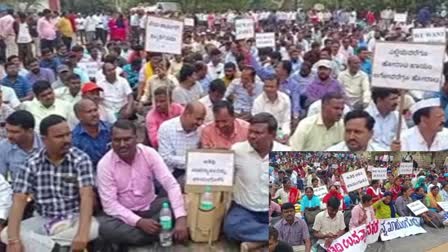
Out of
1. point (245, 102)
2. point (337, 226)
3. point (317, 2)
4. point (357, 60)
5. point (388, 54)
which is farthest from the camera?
point (317, 2)

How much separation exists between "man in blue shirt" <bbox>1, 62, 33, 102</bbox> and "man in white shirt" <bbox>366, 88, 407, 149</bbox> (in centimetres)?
471

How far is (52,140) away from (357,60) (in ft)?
19.1

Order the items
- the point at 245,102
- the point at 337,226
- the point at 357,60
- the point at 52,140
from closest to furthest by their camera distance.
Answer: the point at 337,226 → the point at 52,140 → the point at 245,102 → the point at 357,60

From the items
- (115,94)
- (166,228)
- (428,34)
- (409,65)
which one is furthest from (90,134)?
(428,34)

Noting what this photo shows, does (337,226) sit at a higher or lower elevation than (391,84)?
lower

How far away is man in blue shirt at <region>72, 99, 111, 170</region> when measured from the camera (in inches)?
236

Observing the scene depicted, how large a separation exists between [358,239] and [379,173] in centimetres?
38

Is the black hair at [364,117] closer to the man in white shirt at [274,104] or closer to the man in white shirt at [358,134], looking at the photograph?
the man in white shirt at [358,134]

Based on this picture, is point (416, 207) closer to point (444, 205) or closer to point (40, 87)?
point (444, 205)

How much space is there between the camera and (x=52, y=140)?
464cm

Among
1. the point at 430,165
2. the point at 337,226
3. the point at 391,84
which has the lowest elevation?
the point at 337,226

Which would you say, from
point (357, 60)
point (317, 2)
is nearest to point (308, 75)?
point (357, 60)

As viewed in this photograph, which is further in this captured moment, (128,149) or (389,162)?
(128,149)

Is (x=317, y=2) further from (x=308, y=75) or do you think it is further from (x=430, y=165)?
(x=430, y=165)
